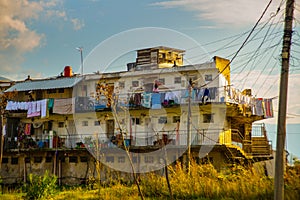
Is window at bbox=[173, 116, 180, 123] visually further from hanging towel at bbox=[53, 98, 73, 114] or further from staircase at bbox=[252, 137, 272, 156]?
hanging towel at bbox=[53, 98, 73, 114]

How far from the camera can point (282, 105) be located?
47.6 feet

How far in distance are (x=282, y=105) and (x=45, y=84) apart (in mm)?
30981

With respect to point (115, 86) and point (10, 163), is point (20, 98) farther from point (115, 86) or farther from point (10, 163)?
point (115, 86)

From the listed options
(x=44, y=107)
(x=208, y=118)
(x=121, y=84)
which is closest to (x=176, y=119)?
(x=208, y=118)

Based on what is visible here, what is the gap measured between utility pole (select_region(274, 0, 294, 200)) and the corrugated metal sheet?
27312mm

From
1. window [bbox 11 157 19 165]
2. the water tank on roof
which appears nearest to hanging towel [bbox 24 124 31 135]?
window [bbox 11 157 19 165]

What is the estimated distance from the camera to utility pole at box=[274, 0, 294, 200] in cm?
1432

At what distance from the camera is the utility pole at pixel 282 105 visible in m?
14.3

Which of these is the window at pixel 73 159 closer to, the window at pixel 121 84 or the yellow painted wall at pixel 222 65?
the window at pixel 121 84

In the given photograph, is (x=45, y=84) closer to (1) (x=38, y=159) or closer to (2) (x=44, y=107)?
(2) (x=44, y=107)

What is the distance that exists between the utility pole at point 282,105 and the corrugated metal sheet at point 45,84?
89.6 feet

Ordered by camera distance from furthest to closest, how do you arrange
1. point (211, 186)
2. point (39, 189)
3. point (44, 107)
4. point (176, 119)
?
point (44, 107) < point (176, 119) < point (39, 189) < point (211, 186)

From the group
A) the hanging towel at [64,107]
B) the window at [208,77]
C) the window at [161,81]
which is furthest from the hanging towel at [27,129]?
the window at [208,77]

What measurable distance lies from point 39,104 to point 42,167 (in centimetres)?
502
